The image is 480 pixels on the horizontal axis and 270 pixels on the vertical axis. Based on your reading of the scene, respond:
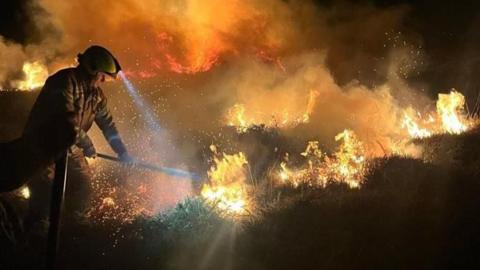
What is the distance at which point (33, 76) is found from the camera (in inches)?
566

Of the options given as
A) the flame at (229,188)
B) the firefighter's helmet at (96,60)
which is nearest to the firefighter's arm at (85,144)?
the firefighter's helmet at (96,60)

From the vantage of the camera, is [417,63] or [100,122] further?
[417,63]

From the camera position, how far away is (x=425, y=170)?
6.07 m

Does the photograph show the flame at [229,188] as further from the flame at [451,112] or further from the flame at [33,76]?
the flame at [33,76]

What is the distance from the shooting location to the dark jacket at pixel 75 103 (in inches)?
201

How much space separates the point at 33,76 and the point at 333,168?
11.1 metres

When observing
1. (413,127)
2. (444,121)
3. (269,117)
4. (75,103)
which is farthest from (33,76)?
(444,121)

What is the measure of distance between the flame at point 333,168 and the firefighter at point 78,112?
274 centimetres

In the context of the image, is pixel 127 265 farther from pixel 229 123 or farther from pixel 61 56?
pixel 61 56

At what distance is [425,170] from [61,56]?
45.8 feet

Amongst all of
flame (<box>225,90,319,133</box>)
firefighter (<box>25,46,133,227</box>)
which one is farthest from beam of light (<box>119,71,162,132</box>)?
firefighter (<box>25,46,133,227</box>)

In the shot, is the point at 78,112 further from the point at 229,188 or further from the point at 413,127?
the point at 413,127

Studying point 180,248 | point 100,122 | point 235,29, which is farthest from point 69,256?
point 235,29

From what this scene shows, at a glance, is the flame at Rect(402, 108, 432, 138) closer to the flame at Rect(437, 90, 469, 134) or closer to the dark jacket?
the flame at Rect(437, 90, 469, 134)
